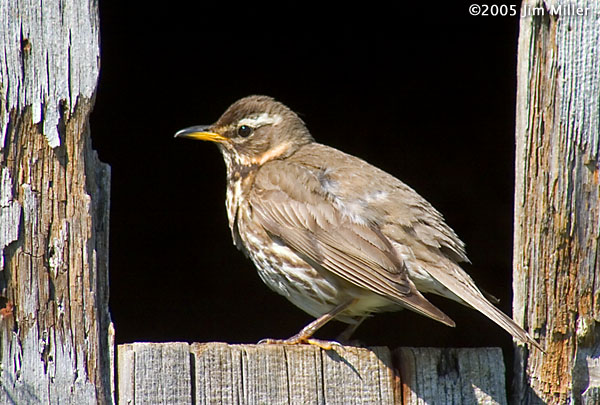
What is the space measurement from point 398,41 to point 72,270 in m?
4.97

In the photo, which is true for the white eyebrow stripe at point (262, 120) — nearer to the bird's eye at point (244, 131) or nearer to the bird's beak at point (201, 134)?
the bird's eye at point (244, 131)

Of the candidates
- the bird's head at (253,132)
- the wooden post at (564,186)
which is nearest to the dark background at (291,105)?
the bird's head at (253,132)

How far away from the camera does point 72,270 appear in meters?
3.79

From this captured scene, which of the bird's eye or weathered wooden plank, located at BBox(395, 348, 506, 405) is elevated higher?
the bird's eye

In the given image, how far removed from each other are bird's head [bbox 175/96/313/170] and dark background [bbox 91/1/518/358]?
2316 millimetres

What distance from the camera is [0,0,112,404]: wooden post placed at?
3746mm

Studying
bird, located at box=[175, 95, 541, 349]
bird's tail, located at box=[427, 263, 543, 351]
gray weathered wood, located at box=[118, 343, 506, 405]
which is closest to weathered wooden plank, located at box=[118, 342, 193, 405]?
gray weathered wood, located at box=[118, 343, 506, 405]

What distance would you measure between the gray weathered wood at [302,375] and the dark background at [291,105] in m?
3.96

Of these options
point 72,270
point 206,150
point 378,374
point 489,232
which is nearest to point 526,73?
point 378,374

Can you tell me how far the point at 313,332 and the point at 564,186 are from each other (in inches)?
57.7

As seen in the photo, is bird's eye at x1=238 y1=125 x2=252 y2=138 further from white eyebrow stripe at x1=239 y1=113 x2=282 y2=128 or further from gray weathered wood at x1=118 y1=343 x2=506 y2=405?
gray weathered wood at x1=118 y1=343 x2=506 y2=405

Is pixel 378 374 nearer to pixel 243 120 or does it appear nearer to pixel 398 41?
pixel 243 120

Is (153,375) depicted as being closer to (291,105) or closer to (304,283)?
(304,283)

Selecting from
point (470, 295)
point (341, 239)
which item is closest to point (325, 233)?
point (341, 239)
